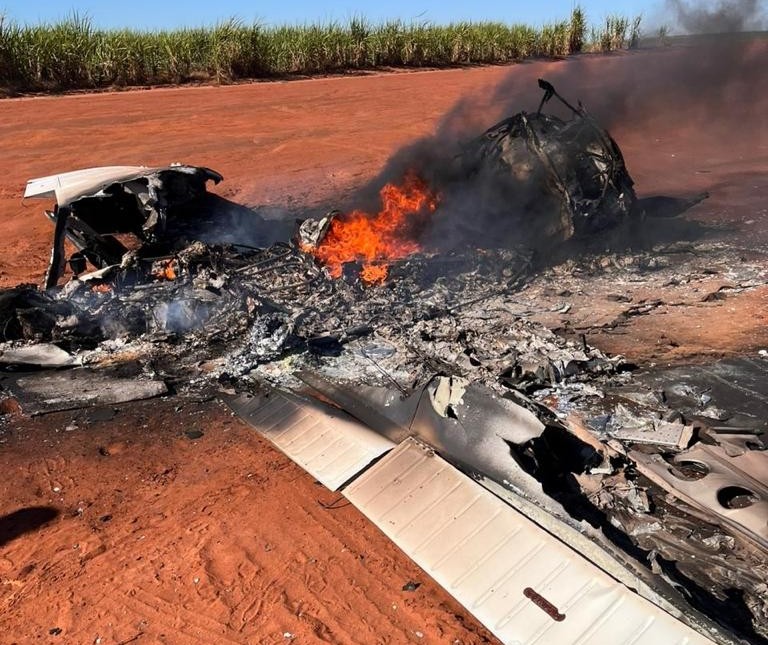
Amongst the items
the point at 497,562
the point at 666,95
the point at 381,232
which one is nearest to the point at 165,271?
the point at 381,232

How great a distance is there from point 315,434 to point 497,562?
6.29ft

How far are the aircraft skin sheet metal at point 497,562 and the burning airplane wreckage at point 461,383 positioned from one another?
0.5 inches

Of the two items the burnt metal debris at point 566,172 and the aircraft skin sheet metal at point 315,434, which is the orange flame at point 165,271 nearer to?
the aircraft skin sheet metal at point 315,434

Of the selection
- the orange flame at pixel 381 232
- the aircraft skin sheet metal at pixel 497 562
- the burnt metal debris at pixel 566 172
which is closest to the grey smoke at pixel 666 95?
the orange flame at pixel 381 232

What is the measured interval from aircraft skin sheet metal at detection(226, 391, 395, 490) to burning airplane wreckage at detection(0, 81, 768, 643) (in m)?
0.02

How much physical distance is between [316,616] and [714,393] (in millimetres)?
3956

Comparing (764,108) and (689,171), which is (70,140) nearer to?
(689,171)

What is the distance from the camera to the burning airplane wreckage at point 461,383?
12.4ft

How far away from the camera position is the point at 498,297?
8062mm

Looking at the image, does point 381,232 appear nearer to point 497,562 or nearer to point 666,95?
point 497,562

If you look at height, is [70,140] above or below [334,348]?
above

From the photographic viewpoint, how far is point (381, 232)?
9.14 meters

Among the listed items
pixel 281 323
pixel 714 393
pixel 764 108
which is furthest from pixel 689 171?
pixel 281 323

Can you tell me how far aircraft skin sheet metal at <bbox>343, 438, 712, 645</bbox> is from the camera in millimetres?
3340
